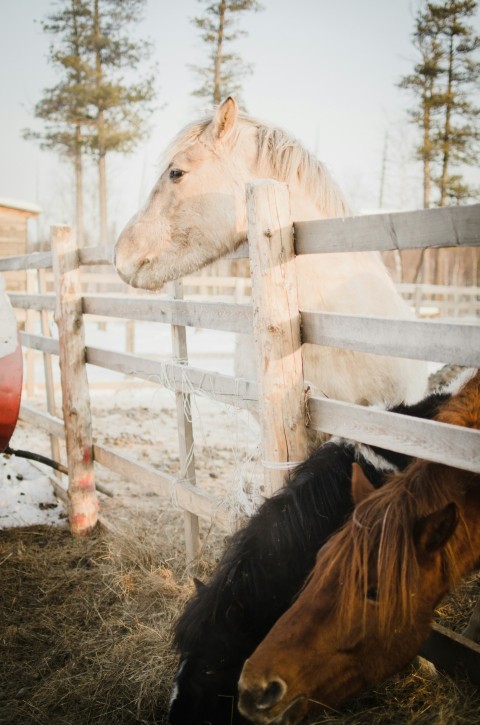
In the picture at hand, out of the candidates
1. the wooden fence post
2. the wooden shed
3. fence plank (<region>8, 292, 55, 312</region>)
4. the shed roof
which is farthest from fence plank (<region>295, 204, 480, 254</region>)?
the wooden shed

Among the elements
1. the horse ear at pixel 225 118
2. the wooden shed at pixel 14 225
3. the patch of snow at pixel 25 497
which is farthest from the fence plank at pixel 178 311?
the wooden shed at pixel 14 225

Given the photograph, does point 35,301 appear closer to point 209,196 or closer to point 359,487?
point 209,196

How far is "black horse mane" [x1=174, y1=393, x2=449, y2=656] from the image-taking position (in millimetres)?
1671

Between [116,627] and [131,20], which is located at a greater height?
[131,20]

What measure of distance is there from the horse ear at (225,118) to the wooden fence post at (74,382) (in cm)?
149

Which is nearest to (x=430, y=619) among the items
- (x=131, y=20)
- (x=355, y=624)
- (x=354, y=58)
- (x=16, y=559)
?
(x=355, y=624)

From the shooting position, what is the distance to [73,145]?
63.3 ft

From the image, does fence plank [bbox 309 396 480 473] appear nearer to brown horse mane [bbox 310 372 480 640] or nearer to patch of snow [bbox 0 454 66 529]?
brown horse mane [bbox 310 372 480 640]

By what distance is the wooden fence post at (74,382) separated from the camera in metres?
3.68

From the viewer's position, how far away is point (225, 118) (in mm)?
2697

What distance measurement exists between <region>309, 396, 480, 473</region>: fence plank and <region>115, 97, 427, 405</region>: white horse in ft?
2.05

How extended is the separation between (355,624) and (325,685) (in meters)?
0.18

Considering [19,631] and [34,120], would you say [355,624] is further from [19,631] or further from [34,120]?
[34,120]

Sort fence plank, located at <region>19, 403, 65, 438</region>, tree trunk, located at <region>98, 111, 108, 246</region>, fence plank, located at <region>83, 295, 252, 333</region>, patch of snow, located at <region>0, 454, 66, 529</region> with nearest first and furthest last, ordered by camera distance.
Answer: fence plank, located at <region>83, 295, 252, 333</region>
patch of snow, located at <region>0, 454, 66, 529</region>
fence plank, located at <region>19, 403, 65, 438</region>
tree trunk, located at <region>98, 111, 108, 246</region>
